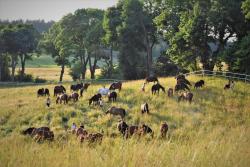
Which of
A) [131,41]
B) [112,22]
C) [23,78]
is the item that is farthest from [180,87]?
[23,78]

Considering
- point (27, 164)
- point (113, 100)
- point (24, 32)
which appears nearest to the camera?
point (27, 164)

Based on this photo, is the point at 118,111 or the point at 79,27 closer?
the point at 118,111

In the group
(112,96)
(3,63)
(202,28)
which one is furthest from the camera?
(3,63)

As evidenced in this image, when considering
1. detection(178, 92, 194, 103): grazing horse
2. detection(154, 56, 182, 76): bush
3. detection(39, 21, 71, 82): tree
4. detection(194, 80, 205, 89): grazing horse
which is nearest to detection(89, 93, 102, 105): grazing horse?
detection(178, 92, 194, 103): grazing horse

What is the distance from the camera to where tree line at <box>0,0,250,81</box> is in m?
45.9

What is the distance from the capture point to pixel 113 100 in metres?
35.5

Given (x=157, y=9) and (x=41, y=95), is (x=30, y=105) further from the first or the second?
(x=157, y=9)

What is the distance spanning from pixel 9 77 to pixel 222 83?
58861 millimetres

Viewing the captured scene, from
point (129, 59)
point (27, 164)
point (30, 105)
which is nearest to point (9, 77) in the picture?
point (129, 59)

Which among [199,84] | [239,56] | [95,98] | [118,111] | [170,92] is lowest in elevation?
[118,111]

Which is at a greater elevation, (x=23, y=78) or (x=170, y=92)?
(x=23, y=78)

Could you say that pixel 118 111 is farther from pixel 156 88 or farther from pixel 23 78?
pixel 23 78

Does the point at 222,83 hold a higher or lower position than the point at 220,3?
lower

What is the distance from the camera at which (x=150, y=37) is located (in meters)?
68.9
